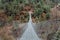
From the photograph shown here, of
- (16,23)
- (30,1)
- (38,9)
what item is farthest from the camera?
(30,1)

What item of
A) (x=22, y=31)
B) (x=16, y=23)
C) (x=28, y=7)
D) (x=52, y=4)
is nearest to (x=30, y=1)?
(x=28, y=7)

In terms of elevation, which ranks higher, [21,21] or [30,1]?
[30,1]

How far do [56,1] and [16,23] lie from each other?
2537 millimetres

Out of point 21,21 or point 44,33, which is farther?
point 21,21

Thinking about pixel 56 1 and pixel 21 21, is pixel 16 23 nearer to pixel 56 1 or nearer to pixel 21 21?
pixel 21 21

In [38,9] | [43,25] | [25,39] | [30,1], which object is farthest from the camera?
[30,1]

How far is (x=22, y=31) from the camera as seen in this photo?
332 inches

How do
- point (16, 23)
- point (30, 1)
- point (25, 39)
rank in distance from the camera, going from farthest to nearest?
point (30, 1) → point (16, 23) → point (25, 39)

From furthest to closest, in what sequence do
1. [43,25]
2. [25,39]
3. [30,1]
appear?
[30,1], [43,25], [25,39]

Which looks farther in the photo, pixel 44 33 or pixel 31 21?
pixel 31 21

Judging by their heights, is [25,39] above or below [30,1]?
below

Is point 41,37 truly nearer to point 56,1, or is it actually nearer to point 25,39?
point 25,39

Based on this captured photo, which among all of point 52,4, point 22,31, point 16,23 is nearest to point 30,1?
point 52,4

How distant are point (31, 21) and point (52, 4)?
1.73 metres
